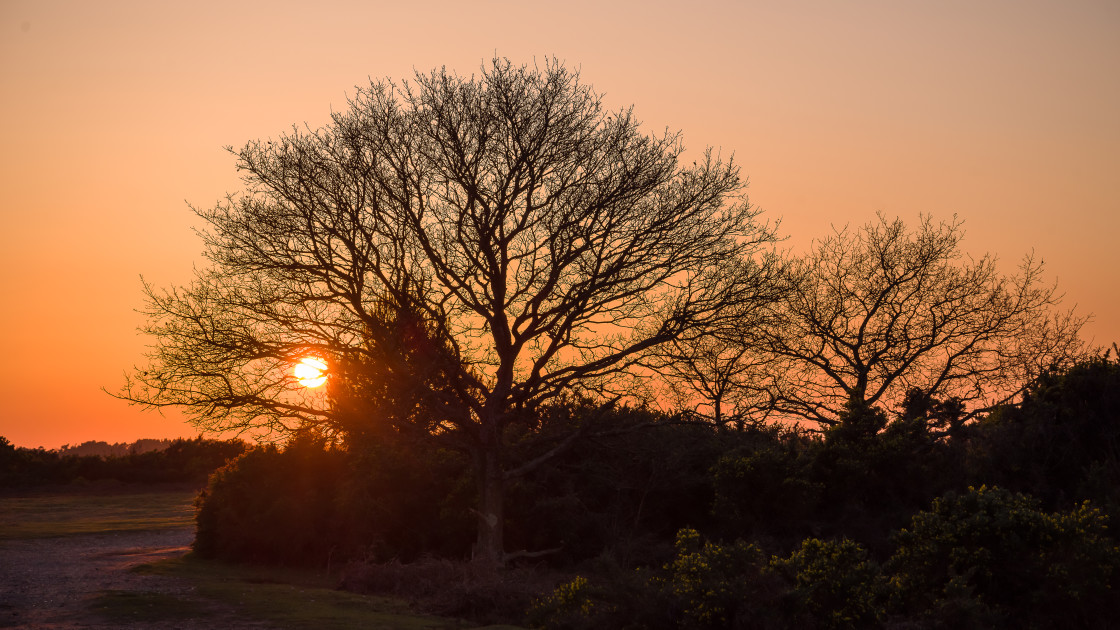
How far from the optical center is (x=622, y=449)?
821 inches

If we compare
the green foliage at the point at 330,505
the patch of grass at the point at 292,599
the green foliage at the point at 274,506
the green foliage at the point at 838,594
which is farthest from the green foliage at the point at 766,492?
the green foliage at the point at 274,506

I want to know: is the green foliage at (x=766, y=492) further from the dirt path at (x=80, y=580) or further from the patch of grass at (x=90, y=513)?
the patch of grass at (x=90, y=513)

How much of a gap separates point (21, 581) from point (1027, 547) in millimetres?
A: 19224

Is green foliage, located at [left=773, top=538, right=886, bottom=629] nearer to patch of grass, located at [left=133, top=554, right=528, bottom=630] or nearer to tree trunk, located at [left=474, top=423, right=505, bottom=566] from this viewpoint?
patch of grass, located at [left=133, top=554, right=528, bottom=630]

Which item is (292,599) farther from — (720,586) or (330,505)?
(720,586)

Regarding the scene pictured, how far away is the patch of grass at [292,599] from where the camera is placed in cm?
1416

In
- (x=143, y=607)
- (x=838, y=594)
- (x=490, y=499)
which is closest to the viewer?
(x=838, y=594)

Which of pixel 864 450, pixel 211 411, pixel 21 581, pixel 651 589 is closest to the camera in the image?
pixel 651 589

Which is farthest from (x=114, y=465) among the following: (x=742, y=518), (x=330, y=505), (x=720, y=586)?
(x=720, y=586)

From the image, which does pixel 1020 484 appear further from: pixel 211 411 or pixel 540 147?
pixel 211 411

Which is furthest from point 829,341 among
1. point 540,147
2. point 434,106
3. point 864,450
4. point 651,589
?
point 651,589

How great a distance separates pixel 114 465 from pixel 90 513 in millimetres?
11006

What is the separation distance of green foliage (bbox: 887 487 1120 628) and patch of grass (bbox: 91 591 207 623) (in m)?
12.0

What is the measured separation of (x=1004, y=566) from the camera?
505 inches
